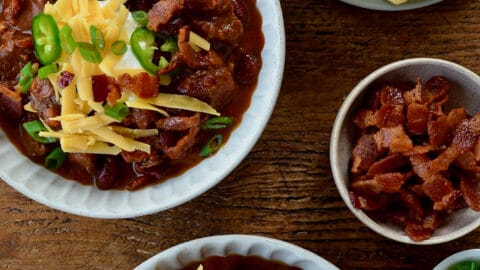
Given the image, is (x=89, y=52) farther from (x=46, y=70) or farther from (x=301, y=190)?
(x=301, y=190)

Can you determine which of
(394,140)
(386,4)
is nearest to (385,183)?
(394,140)

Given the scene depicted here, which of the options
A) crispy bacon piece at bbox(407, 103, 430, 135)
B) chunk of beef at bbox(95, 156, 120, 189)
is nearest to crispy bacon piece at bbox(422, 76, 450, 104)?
crispy bacon piece at bbox(407, 103, 430, 135)

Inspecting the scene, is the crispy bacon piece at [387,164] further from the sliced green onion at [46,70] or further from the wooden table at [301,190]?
the sliced green onion at [46,70]

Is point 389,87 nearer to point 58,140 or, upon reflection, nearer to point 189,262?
point 189,262

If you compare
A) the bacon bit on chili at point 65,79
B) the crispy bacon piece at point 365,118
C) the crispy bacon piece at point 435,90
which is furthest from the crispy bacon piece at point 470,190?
the bacon bit on chili at point 65,79

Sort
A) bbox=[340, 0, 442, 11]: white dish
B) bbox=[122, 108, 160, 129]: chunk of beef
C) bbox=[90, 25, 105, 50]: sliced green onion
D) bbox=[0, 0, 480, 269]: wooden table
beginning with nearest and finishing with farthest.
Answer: bbox=[90, 25, 105, 50]: sliced green onion < bbox=[122, 108, 160, 129]: chunk of beef < bbox=[340, 0, 442, 11]: white dish < bbox=[0, 0, 480, 269]: wooden table

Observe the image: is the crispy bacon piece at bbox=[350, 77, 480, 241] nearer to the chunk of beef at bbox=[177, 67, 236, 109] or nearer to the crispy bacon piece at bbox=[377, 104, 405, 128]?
the crispy bacon piece at bbox=[377, 104, 405, 128]
